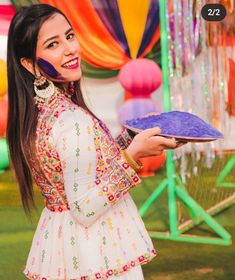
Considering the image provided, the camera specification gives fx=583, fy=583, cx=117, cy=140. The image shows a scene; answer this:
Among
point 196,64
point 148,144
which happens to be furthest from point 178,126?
point 196,64

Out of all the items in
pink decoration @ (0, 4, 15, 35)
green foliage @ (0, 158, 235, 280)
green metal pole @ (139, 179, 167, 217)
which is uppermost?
pink decoration @ (0, 4, 15, 35)

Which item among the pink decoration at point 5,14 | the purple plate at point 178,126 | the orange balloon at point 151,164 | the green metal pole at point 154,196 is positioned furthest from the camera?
the pink decoration at point 5,14

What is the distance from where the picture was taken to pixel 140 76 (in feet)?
13.8

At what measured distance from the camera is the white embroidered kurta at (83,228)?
Answer: 1.20 metres

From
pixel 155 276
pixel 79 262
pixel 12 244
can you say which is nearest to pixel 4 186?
pixel 12 244

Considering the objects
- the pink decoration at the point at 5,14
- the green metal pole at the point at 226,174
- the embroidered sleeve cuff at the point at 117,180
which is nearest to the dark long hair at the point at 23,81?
the embroidered sleeve cuff at the point at 117,180

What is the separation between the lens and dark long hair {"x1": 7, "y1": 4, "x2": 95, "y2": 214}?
1.25 meters

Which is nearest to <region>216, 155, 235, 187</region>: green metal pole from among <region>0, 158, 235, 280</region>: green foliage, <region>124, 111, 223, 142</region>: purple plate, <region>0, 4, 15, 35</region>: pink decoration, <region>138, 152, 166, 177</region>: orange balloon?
<region>0, 158, 235, 280</region>: green foliage

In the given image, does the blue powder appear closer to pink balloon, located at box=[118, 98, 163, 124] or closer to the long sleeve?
the long sleeve

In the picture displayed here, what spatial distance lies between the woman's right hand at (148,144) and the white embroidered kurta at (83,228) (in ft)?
0.33

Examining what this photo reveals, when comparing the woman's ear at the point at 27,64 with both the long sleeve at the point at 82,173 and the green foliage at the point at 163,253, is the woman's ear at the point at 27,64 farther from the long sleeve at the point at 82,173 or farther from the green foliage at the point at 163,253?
the green foliage at the point at 163,253

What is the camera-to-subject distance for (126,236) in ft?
4.21

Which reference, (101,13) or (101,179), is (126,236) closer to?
A: (101,179)

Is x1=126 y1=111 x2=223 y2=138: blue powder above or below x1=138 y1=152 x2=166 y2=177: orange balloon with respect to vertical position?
above
